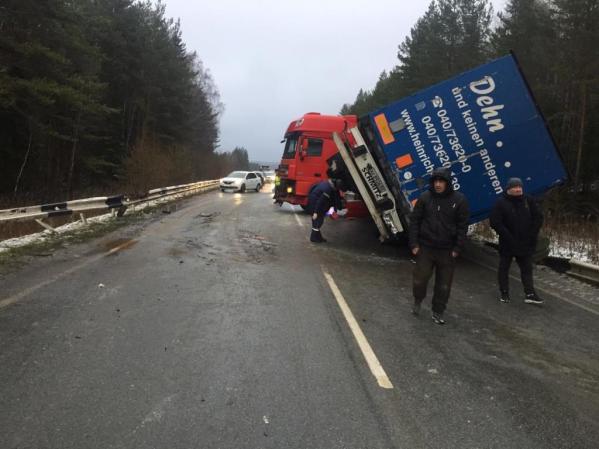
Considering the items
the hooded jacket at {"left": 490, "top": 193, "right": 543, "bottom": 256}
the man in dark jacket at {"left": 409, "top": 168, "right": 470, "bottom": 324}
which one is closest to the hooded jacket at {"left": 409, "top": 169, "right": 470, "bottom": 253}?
the man in dark jacket at {"left": 409, "top": 168, "right": 470, "bottom": 324}

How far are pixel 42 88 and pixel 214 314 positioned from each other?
667 inches

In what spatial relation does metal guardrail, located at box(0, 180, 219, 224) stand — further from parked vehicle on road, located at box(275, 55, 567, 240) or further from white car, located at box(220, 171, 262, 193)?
white car, located at box(220, 171, 262, 193)

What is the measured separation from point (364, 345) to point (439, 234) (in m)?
1.80

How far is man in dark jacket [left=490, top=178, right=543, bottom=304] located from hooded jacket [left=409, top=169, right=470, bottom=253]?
5.59ft

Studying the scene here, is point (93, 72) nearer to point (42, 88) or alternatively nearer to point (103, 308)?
point (42, 88)

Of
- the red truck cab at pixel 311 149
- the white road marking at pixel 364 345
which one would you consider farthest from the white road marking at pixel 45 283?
the red truck cab at pixel 311 149

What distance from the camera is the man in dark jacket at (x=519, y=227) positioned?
24.4 feet

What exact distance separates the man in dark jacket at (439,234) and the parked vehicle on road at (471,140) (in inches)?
127

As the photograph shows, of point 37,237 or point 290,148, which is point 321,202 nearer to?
point 37,237

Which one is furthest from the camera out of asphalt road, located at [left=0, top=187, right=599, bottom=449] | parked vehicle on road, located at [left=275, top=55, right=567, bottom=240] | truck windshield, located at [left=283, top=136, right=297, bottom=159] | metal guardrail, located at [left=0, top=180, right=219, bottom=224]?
truck windshield, located at [left=283, top=136, right=297, bottom=159]

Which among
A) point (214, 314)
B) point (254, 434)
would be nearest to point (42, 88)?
point (214, 314)

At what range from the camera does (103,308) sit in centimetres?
601

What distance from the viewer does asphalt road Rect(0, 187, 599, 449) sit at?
336 centimetres

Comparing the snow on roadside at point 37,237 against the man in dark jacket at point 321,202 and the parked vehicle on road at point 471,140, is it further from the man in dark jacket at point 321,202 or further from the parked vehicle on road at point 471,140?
the parked vehicle on road at point 471,140
